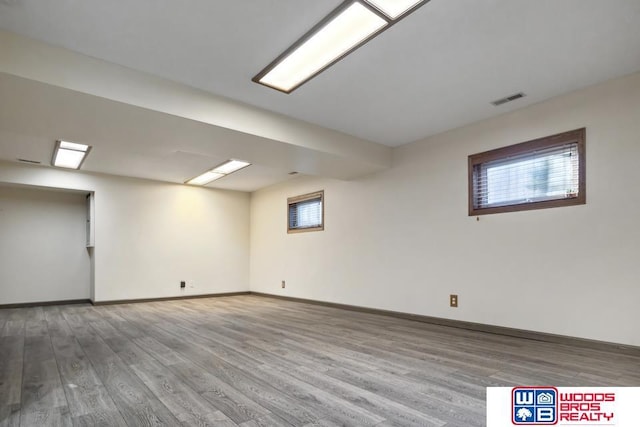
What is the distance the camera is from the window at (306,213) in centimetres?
624

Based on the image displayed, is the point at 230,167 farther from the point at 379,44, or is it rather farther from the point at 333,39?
the point at 379,44

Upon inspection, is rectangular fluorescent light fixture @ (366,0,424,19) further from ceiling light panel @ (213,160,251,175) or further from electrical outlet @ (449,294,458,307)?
ceiling light panel @ (213,160,251,175)

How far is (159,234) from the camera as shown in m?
6.73

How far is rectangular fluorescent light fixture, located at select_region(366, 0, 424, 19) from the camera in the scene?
2.10 meters

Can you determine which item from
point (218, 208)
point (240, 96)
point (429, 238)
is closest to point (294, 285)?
point (218, 208)

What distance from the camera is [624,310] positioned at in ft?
9.45

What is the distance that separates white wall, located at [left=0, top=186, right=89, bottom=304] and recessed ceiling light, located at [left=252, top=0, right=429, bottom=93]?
5568 mm

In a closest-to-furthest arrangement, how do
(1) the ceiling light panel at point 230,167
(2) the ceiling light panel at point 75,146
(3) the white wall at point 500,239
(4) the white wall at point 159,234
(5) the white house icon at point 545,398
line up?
(5) the white house icon at point 545,398, (3) the white wall at point 500,239, (2) the ceiling light panel at point 75,146, (1) the ceiling light panel at point 230,167, (4) the white wall at point 159,234

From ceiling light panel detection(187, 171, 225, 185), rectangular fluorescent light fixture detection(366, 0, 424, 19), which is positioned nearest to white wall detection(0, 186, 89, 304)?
ceiling light panel detection(187, 171, 225, 185)

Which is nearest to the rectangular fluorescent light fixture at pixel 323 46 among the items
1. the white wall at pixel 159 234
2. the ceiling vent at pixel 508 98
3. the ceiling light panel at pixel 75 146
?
the ceiling vent at pixel 508 98

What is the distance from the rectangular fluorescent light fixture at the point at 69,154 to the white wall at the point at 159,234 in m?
0.43

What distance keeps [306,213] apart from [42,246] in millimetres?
4783

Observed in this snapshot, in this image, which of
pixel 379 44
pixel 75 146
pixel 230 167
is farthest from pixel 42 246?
pixel 379 44

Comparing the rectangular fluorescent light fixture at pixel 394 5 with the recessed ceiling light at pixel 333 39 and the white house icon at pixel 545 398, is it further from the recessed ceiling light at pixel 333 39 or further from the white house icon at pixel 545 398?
the white house icon at pixel 545 398
